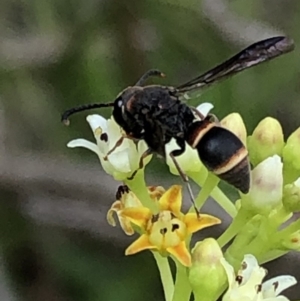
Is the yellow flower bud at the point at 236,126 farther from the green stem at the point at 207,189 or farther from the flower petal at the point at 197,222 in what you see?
the flower petal at the point at 197,222

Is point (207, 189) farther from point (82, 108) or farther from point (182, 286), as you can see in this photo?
point (82, 108)

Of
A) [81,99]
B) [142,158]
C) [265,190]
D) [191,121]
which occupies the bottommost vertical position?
[265,190]

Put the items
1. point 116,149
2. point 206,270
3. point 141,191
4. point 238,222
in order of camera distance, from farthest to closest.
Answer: point 116,149 → point 141,191 → point 238,222 → point 206,270

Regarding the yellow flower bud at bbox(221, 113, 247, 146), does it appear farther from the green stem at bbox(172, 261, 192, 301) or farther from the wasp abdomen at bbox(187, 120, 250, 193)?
the green stem at bbox(172, 261, 192, 301)

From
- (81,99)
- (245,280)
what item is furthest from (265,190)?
(81,99)

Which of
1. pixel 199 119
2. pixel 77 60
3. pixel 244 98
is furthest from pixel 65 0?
pixel 199 119

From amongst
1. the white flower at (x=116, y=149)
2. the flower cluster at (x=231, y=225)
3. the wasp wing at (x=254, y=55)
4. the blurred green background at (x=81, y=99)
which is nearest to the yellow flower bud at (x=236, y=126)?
the flower cluster at (x=231, y=225)
